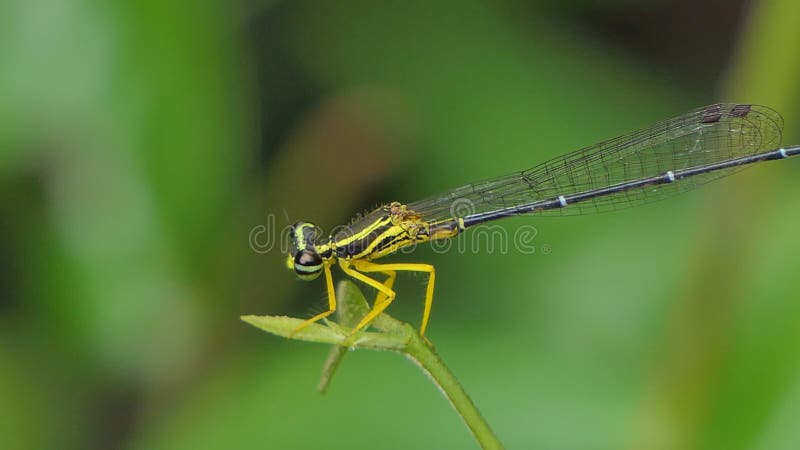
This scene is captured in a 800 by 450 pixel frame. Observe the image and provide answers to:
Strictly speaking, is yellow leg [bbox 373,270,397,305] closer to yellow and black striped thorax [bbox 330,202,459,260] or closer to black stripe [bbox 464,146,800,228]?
yellow and black striped thorax [bbox 330,202,459,260]

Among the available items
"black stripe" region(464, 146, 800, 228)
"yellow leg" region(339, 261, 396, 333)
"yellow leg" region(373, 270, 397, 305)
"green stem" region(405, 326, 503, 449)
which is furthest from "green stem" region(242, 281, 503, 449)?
"black stripe" region(464, 146, 800, 228)

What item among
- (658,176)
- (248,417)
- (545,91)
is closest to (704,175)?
(658,176)

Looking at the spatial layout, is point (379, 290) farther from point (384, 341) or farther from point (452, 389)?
point (452, 389)

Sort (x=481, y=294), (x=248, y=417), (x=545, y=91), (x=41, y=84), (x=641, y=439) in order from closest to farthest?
(x=641, y=439) → (x=248, y=417) → (x=41, y=84) → (x=481, y=294) → (x=545, y=91)

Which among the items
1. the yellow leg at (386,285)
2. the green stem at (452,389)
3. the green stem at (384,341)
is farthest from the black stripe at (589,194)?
the green stem at (452,389)

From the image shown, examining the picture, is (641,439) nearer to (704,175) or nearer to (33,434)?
(704,175)

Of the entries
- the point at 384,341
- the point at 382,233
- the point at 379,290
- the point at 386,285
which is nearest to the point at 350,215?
the point at 382,233
